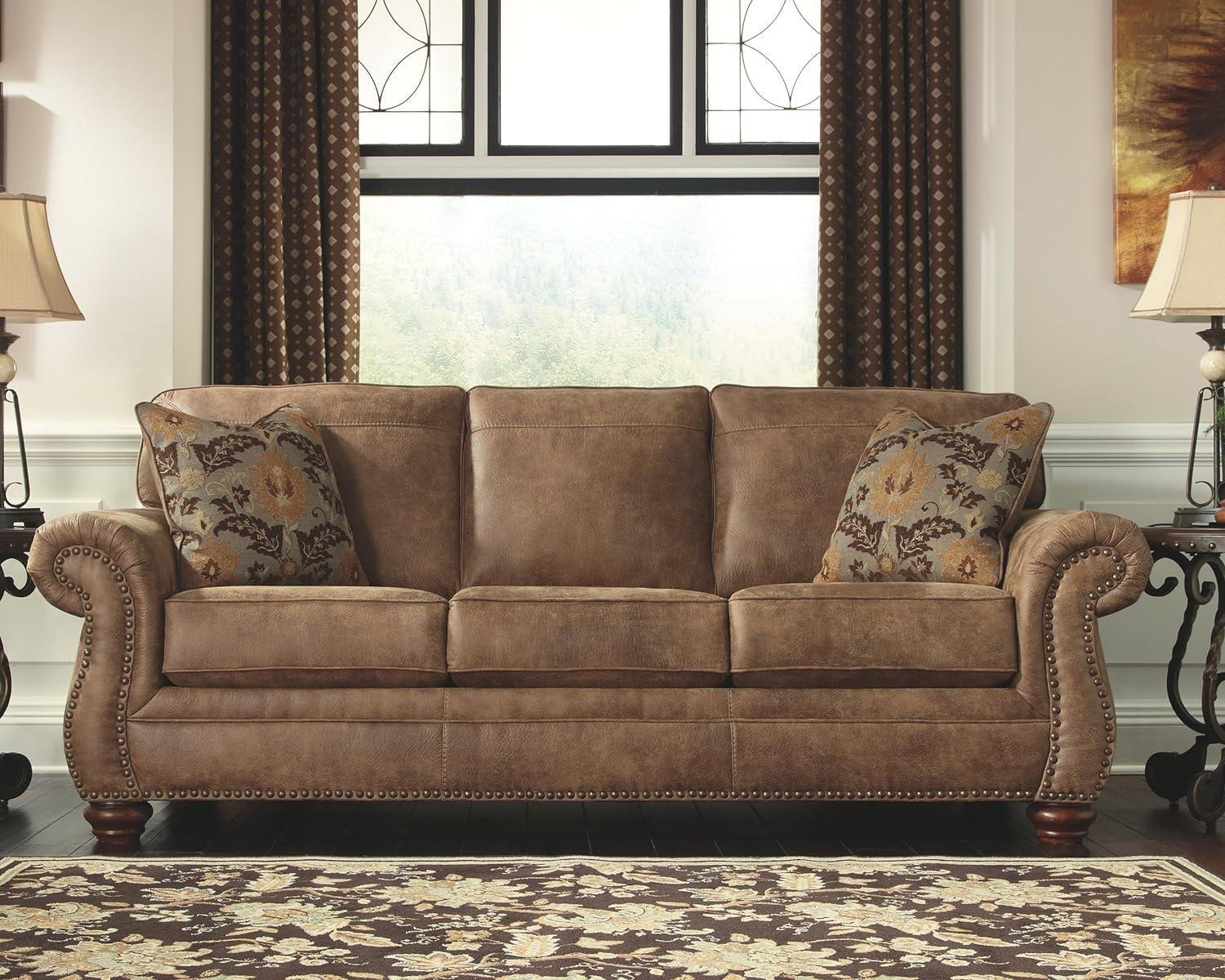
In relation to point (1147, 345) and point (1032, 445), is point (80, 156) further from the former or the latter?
point (1147, 345)

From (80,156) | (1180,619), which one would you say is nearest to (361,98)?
(80,156)

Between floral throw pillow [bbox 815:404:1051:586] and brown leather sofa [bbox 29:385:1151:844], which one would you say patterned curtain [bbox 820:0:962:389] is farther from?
brown leather sofa [bbox 29:385:1151:844]

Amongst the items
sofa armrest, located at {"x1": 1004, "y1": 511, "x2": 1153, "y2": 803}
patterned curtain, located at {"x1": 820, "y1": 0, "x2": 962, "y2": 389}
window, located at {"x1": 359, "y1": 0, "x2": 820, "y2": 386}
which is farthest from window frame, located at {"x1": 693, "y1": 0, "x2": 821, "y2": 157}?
sofa armrest, located at {"x1": 1004, "y1": 511, "x2": 1153, "y2": 803}

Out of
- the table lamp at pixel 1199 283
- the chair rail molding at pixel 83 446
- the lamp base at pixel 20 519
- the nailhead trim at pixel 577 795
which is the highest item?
the table lamp at pixel 1199 283

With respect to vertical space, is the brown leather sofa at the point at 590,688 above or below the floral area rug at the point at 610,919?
above

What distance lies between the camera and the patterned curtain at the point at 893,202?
4.00m

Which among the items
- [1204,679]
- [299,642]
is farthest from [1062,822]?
[299,642]

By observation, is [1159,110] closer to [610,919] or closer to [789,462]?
[789,462]

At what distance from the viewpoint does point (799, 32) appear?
423cm

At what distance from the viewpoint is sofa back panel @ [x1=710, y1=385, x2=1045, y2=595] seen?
3248 millimetres

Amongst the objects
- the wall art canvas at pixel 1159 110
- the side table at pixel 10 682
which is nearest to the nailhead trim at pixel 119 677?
the side table at pixel 10 682

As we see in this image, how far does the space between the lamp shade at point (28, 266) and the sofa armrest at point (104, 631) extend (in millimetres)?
798

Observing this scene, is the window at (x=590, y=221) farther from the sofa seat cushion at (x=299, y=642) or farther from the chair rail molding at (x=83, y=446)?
the sofa seat cushion at (x=299, y=642)

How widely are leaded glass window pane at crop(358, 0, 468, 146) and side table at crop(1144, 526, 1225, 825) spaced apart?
2590 mm
